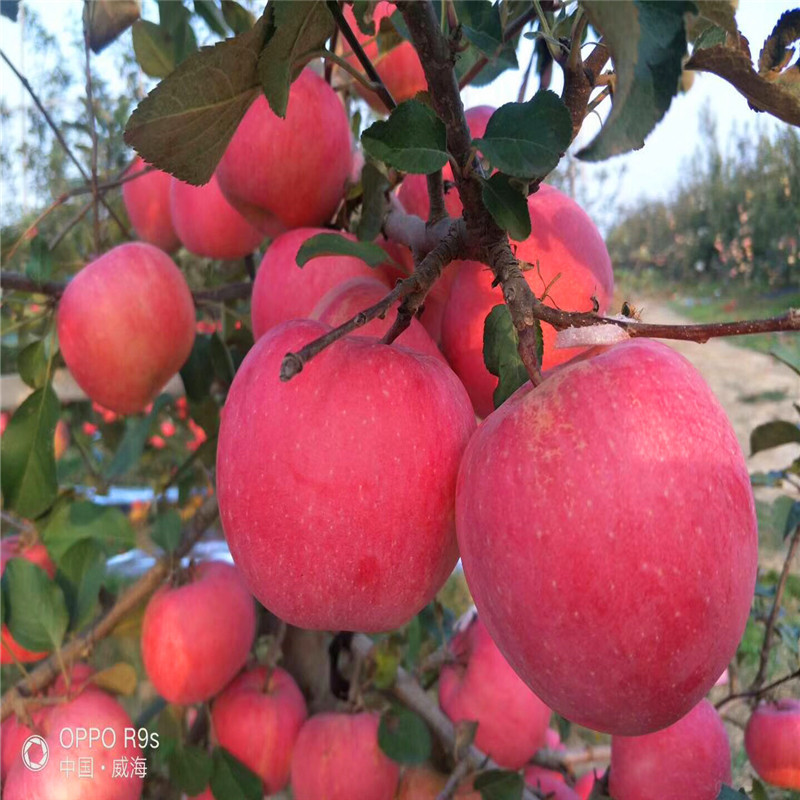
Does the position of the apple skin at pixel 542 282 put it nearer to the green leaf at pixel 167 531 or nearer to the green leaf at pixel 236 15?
the green leaf at pixel 236 15

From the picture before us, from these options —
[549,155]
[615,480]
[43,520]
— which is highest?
[549,155]

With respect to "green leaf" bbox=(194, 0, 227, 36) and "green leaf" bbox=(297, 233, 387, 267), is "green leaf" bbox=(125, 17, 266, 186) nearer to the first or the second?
"green leaf" bbox=(297, 233, 387, 267)

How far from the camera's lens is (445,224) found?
36 centimetres

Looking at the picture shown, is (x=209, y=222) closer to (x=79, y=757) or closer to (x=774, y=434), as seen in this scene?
(x=79, y=757)

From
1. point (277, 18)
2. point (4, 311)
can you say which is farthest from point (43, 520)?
point (277, 18)

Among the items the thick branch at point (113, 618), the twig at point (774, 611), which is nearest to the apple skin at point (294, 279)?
the thick branch at point (113, 618)

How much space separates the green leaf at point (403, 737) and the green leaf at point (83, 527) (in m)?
0.34

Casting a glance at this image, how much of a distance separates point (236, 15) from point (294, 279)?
0.26 m

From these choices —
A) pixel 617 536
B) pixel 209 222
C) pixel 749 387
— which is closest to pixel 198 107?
pixel 617 536

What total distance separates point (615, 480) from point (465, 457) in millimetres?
71

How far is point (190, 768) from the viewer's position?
2.28 feet

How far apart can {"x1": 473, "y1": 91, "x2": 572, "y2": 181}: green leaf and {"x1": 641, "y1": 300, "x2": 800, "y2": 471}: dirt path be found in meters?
2.66

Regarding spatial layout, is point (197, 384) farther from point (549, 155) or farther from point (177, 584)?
point (549, 155)

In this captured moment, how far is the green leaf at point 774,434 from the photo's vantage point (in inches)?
28.1
